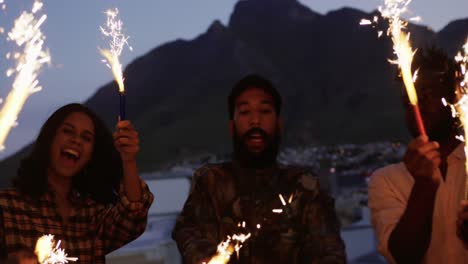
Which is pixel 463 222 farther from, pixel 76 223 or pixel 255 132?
pixel 76 223

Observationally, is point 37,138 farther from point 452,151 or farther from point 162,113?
point 162,113

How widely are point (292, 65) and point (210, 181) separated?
13674cm

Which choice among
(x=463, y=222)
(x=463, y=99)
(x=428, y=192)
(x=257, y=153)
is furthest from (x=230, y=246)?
(x=463, y=99)

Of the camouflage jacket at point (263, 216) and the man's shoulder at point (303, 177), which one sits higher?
the man's shoulder at point (303, 177)

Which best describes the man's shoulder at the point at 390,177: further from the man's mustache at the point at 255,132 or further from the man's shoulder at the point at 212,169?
the man's shoulder at the point at 212,169

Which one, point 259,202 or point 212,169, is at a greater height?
point 212,169

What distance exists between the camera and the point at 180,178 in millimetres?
9945

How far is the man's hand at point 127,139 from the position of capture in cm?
352

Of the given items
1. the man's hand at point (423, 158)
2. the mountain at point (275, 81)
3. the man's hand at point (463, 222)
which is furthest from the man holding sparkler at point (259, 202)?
the mountain at point (275, 81)

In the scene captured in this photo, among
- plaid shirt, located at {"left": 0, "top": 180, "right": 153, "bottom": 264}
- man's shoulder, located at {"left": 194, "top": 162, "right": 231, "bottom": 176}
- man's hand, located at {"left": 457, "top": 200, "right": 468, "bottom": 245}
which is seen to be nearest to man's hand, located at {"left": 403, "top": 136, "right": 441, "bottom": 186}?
man's hand, located at {"left": 457, "top": 200, "right": 468, "bottom": 245}

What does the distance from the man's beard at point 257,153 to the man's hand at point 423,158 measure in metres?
1.22

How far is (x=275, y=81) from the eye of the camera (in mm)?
127562

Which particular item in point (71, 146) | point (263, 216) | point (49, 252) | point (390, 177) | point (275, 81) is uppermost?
point (275, 81)

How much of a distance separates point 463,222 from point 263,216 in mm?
1294
